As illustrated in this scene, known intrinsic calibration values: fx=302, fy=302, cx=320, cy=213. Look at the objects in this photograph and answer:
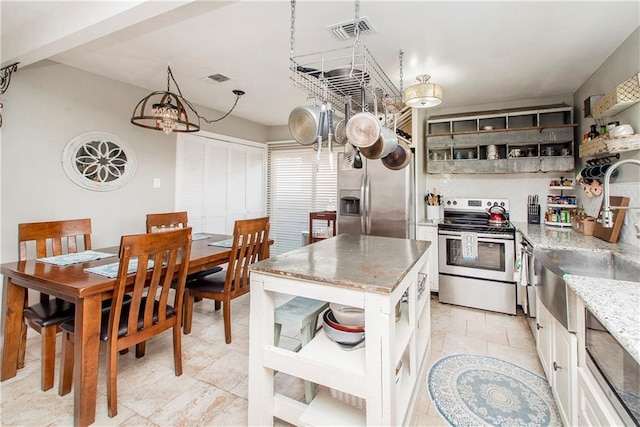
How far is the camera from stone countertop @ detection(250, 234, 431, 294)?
4.33 ft

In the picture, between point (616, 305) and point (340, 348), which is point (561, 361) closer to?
point (616, 305)

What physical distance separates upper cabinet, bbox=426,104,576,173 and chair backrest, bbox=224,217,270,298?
2396 mm

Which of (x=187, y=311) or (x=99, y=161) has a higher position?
(x=99, y=161)

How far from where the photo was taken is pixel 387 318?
1.23 m

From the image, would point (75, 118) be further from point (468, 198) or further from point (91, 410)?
point (468, 198)

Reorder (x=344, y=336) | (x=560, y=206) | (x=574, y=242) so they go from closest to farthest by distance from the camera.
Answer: (x=344, y=336)
(x=574, y=242)
(x=560, y=206)

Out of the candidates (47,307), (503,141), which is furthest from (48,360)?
(503,141)

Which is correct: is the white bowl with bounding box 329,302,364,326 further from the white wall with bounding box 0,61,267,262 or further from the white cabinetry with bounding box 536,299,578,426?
the white wall with bounding box 0,61,267,262

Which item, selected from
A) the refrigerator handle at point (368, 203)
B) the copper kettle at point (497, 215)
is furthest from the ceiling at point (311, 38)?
the copper kettle at point (497, 215)

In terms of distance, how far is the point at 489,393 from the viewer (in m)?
1.93

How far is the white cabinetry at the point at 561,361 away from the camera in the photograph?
1.41 metres

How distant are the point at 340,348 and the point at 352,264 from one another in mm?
420

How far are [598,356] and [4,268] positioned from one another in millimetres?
3200

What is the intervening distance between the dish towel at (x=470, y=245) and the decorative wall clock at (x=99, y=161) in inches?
146
